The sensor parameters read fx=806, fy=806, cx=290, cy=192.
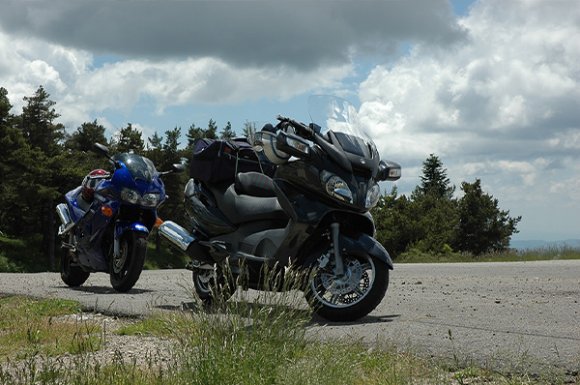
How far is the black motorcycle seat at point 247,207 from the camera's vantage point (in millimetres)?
6992

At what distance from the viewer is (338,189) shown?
6.29 meters

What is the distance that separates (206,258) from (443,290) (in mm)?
3410

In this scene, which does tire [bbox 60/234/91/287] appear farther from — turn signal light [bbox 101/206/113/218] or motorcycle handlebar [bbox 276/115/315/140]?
motorcycle handlebar [bbox 276/115/315/140]

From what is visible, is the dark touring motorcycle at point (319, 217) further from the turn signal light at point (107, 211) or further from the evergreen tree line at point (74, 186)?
the evergreen tree line at point (74, 186)

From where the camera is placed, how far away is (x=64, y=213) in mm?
10734

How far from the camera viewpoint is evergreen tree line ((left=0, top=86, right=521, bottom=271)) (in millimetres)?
42094

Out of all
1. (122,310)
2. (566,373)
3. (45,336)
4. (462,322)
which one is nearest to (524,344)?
(566,373)

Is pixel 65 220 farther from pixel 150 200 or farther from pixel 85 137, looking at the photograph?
pixel 85 137

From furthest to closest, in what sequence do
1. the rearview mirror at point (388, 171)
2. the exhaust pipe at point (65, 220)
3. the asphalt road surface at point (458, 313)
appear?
the exhaust pipe at point (65, 220), the rearview mirror at point (388, 171), the asphalt road surface at point (458, 313)

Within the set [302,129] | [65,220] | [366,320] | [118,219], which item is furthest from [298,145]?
[65,220]

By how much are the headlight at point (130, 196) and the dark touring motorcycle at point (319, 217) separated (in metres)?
2.42

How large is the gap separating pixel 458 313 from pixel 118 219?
14.7ft

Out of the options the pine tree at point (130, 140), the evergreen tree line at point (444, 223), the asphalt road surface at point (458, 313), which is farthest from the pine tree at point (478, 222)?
the asphalt road surface at point (458, 313)

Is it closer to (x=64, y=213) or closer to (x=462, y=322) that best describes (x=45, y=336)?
(x=462, y=322)
